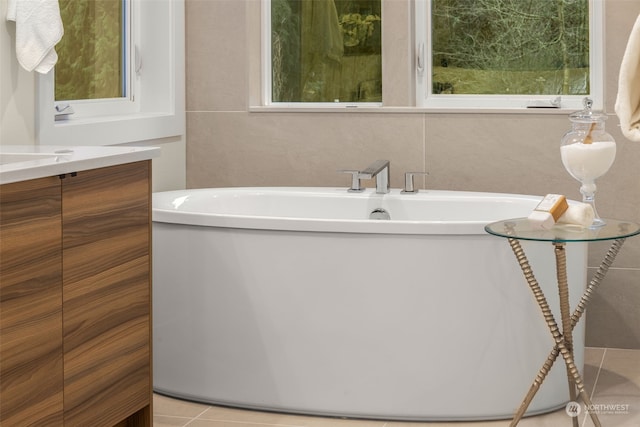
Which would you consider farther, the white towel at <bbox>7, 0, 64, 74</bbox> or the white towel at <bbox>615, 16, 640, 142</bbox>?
the white towel at <bbox>7, 0, 64, 74</bbox>

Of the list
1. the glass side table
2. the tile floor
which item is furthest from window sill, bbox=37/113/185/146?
the glass side table

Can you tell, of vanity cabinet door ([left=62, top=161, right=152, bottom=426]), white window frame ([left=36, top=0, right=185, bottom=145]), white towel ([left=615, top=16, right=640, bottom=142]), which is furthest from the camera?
white window frame ([left=36, top=0, right=185, bottom=145])

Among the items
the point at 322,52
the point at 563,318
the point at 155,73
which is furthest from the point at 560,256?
the point at 155,73

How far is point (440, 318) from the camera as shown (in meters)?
3.06

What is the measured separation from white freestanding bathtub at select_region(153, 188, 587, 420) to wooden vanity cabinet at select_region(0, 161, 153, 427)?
49cm

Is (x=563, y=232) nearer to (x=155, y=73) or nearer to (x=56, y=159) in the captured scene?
(x=56, y=159)

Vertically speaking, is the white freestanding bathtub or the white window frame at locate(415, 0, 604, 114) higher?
the white window frame at locate(415, 0, 604, 114)

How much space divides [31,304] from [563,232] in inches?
50.0

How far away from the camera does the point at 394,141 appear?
415 cm

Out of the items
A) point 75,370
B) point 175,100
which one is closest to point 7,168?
point 75,370

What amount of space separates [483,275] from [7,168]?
1552 millimetres

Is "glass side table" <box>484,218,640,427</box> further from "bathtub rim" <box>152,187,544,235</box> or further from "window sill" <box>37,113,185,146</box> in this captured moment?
"window sill" <box>37,113,185,146</box>

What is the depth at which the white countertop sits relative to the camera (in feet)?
7.07

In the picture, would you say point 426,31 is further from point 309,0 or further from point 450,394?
point 450,394
